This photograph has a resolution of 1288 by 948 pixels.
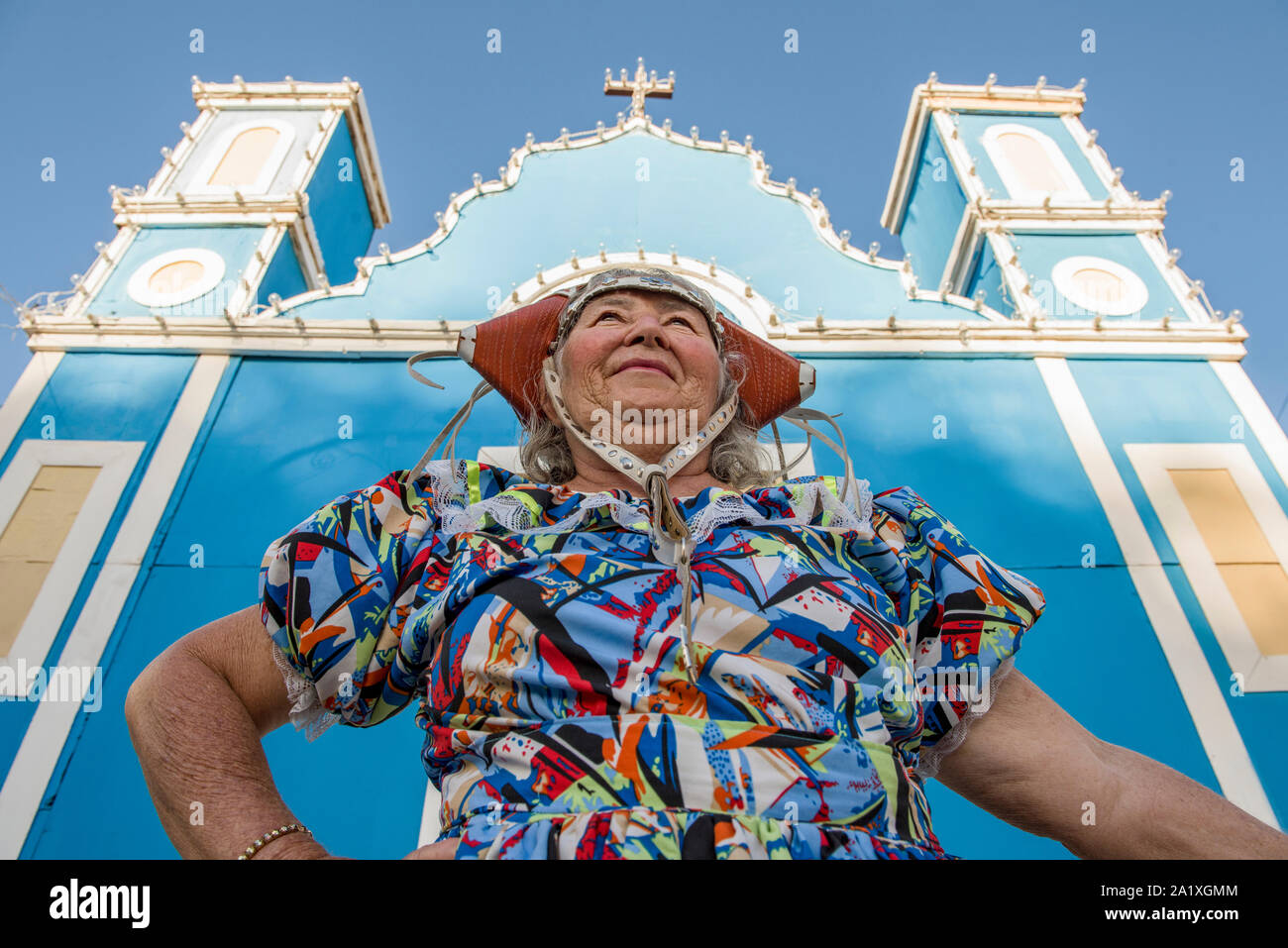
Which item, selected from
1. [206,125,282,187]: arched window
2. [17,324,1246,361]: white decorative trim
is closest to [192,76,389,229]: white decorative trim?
[206,125,282,187]: arched window

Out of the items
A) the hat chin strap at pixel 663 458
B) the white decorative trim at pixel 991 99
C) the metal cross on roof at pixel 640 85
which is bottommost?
the hat chin strap at pixel 663 458

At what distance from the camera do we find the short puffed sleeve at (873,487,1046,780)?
4.52 ft

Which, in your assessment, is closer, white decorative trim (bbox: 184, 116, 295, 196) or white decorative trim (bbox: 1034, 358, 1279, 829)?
white decorative trim (bbox: 1034, 358, 1279, 829)

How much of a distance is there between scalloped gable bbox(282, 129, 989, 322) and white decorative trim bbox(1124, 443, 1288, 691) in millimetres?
1162

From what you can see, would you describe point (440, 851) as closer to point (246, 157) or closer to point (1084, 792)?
point (1084, 792)

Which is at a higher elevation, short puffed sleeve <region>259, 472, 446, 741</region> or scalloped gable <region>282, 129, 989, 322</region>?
scalloped gable <region>282, 129, 989, 322</region>

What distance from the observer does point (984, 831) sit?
8.71 feet

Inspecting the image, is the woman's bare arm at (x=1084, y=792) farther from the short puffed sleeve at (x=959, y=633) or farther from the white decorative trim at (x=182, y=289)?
the white decorative trim at (x=182, y=289)

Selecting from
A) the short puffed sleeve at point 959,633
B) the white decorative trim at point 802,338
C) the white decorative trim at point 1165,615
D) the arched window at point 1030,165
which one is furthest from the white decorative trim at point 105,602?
the arched window at point 1030,165

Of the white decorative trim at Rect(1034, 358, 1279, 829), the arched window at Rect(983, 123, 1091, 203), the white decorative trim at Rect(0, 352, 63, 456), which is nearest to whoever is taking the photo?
the white decorative trim at Rect(1034, 358, 1279, 829)

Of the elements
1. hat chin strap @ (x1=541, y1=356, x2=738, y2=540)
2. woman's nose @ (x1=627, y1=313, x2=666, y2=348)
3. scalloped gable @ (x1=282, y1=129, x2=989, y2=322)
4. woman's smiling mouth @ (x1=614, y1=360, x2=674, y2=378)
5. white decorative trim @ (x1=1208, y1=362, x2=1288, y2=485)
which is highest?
scalloped gable @ (x1=282, y1=129, x2=989, y2=322)

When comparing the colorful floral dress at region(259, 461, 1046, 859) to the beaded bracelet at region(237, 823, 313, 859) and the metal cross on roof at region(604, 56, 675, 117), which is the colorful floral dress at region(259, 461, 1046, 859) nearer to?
the beaded bracelet at region(237, 823, 313, 859)

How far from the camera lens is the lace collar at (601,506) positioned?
4.60ft

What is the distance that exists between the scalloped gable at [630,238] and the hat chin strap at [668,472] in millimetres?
2549
